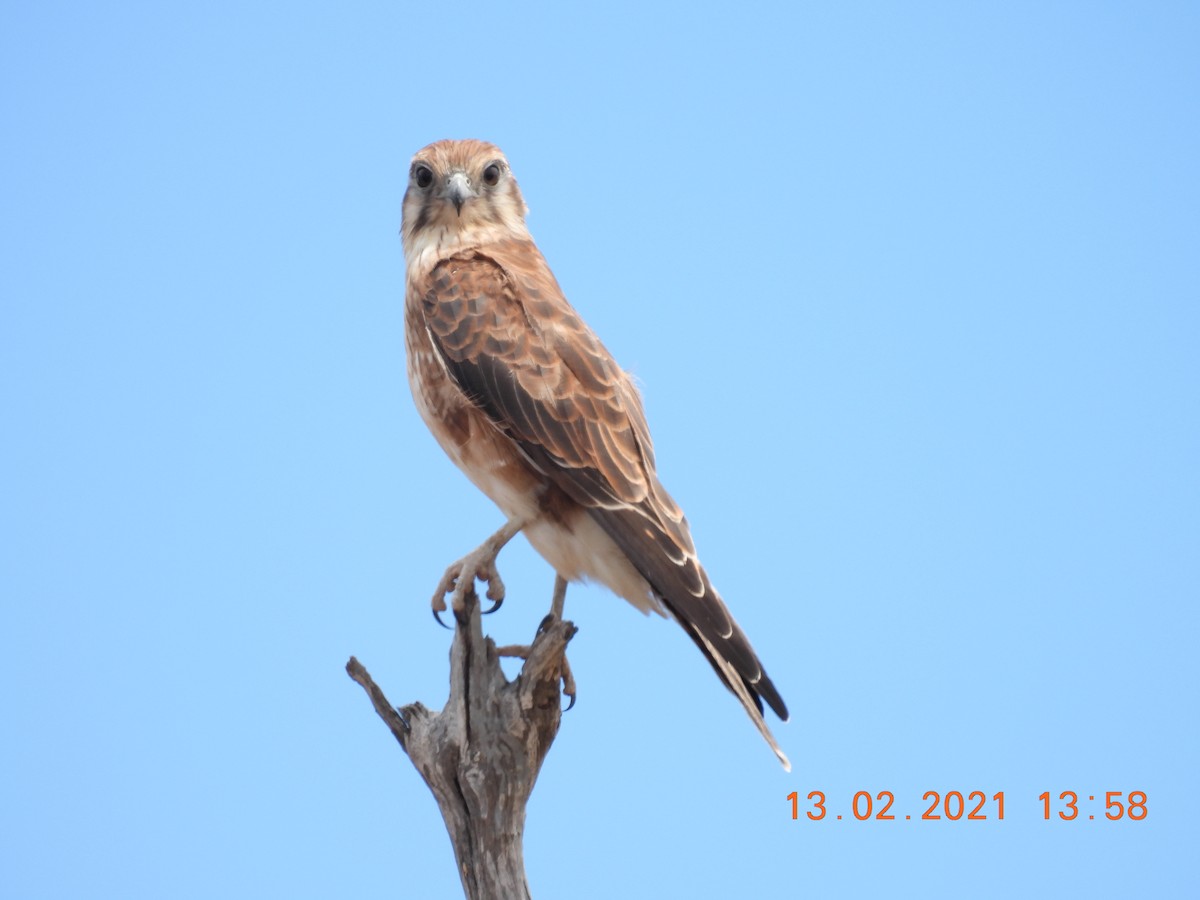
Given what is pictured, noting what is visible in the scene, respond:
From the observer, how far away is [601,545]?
141 inches

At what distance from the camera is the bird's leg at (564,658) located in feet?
12.1

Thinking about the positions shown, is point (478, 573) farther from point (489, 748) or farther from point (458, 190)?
point (458, 190)

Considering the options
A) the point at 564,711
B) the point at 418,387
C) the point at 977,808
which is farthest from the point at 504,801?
the point at 977,808

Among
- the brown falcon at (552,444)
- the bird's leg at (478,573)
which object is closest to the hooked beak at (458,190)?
the brown falcon at (552,444)

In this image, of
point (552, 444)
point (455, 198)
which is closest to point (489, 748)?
point (552, 444)

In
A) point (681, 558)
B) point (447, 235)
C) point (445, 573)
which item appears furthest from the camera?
point (447, 235)

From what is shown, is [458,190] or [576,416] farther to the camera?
[458,190]

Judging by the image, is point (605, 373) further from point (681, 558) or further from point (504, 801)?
point (504, 801)

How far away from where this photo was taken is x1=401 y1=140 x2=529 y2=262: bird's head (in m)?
4.09

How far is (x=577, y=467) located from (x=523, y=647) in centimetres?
57

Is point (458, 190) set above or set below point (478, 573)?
above

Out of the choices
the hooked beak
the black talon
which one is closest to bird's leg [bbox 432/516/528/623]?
the black talon

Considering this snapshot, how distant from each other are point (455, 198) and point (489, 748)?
5.37 ft

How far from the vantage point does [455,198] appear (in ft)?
13.2
